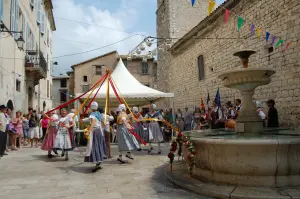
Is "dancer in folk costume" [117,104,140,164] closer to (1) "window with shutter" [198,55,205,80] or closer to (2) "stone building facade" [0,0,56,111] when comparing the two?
(2) "stone building facade" [0,0,56,111]

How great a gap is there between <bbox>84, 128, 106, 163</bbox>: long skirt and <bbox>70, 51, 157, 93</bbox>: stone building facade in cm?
2529

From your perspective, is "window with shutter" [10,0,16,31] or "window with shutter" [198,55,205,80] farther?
"window with shutter" [198,55,205,80]

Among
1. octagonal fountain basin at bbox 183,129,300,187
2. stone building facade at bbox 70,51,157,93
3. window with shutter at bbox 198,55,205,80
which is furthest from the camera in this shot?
stone building facade at bbox 70,51,157,93

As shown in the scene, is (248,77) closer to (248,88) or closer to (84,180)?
(248,88)

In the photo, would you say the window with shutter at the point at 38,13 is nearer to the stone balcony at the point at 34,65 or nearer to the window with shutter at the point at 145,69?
the stone balcony at the point at 34,65

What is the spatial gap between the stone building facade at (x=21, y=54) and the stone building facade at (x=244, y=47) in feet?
31.0

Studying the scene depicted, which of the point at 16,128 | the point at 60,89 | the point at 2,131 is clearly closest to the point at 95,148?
the point at 2,131

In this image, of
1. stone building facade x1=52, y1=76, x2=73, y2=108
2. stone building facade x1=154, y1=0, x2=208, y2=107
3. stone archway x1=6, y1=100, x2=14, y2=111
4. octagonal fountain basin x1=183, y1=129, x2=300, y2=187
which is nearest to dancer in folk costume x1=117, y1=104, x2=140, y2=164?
octagonal fountain basin x1=183, y1=129, x2=300, y2=187

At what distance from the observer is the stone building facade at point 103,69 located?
31281 mm

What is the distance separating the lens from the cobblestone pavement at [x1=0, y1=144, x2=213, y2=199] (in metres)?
4.28

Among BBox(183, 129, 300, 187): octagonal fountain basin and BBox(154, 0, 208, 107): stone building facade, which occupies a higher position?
BBox(154, 0, 208, 107): stone building facade

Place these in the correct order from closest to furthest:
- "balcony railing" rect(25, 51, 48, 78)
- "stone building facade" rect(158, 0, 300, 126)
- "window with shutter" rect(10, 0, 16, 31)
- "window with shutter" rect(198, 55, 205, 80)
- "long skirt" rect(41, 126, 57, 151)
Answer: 1. "long skirt" rect(41, 126, 57, 151)
2. "stone building facade" rect(158, 0, 300, 126)
3. "window with shutter" rect(10, 0, 16, 31)
4. "balcony railing" rect(25, 51, 48, 78)
5. "window with shutter" rect(198, 55, 205, 80)

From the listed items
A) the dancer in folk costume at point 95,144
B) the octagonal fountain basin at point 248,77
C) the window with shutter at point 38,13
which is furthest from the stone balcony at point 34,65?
the octagonal fountain basin at point 248,77

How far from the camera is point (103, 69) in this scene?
104 ft
